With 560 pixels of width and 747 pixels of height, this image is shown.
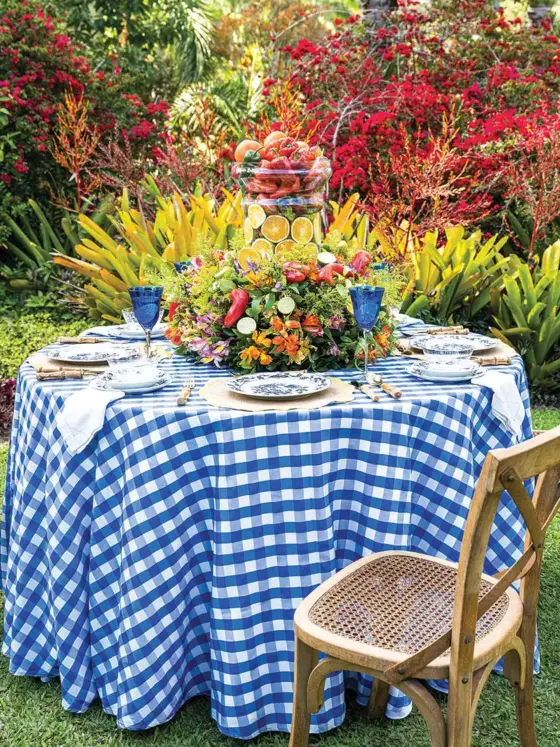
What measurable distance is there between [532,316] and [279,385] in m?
3.47

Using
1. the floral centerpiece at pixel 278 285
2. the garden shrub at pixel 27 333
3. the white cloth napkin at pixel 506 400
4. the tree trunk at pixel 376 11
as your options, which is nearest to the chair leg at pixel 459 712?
the white cloth napkin at pixel 506 400

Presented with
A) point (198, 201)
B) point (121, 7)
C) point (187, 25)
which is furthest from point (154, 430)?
point (187, 25)

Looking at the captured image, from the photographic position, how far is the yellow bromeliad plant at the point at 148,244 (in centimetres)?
494

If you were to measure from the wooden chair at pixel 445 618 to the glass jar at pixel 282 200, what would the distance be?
121 cm

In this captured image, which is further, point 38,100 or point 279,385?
point 38,100

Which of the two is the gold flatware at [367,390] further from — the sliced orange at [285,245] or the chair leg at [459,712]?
the chair leg at [459,712]

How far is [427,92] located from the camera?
6930 millimetres

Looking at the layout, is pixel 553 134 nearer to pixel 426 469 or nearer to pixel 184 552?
pixel 426 469

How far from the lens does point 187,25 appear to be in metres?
13.6

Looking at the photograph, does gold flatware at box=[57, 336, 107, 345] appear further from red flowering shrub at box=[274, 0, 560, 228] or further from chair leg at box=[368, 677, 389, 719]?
red flowering shrub at box=[274, 0, 560, 228]

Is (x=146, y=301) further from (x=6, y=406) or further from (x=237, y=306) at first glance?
(x=6, y=406)

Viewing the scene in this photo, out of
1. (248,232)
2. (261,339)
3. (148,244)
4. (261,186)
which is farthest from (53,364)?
(148,244)

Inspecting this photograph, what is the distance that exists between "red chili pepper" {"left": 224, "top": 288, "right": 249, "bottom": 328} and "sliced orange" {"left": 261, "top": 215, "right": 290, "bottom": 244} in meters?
0.35

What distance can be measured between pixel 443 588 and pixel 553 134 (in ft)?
15.1
